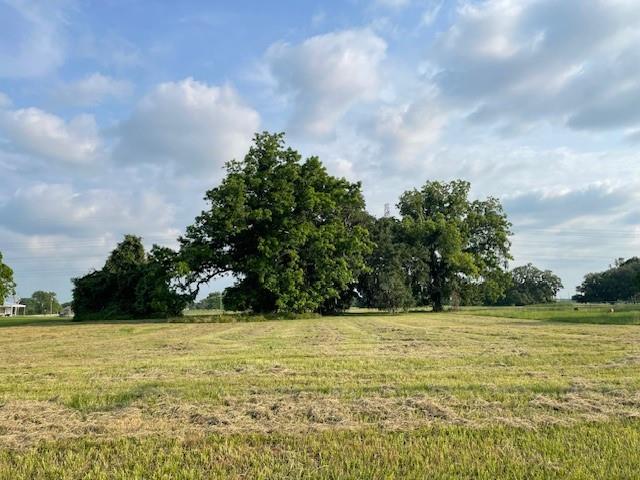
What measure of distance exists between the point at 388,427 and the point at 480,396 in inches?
78.3

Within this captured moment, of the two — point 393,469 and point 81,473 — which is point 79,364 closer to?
point 81,473

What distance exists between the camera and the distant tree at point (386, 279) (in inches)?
1988

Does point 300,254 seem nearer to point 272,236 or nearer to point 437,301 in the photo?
point 272,236

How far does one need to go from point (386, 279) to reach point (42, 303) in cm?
14791

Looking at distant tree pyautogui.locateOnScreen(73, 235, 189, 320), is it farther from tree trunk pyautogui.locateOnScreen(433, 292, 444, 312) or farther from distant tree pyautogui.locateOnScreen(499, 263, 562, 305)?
distant tree pyautogui.locateOnScreen(499, 263, 562, 305)

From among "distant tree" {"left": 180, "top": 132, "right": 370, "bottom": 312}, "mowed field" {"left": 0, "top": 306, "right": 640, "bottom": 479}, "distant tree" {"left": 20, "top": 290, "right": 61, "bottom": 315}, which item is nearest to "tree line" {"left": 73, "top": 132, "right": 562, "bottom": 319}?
"distant tree" {"left": 180, "top": 132, "right": 370, "bottom": 312}

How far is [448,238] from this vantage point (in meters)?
53.2

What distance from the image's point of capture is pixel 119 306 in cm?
4362

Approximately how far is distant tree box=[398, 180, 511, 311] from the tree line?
0.11m

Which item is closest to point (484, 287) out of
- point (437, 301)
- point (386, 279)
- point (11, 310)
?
point (437, 301)

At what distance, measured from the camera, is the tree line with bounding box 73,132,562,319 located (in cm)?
3747

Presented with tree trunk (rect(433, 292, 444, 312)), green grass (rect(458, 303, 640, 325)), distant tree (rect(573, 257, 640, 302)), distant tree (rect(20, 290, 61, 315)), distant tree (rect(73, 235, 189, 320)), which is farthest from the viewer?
distant tree (rect(20, 290, 61, 315))

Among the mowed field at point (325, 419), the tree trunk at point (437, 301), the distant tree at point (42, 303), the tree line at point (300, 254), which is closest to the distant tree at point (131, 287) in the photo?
the tree line at point (300, 254)

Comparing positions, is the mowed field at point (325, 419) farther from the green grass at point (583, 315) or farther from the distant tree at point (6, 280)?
the distant tree at point (6, 280)
